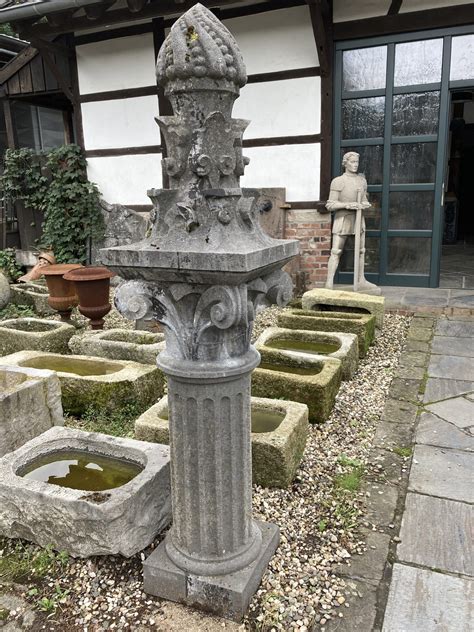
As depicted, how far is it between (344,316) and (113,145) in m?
4.76

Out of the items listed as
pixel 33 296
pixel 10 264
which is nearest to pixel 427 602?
pixel 33 296

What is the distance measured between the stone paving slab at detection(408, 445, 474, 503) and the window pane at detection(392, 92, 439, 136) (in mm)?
4538

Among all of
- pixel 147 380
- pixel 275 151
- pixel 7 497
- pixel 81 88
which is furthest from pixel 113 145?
pixel 7 497

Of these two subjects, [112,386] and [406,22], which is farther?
[406,22]

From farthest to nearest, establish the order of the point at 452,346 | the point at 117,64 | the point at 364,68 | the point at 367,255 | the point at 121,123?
the point at 121,123 → the point at 117,64 → the point at 367,255 → the point at 364,68 → the point at 452,346

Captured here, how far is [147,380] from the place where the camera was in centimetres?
331

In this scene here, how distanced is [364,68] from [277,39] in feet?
3.74

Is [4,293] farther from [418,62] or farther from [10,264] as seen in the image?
[418,62]

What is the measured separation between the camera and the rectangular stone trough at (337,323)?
4293mm

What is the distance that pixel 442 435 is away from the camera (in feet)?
10.1

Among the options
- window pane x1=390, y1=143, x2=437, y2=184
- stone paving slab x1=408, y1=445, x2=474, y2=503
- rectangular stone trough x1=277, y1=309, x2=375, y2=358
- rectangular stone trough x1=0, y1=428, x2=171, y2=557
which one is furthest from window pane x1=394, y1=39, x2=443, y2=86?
rectangular stone trough x1=0, y1=428, x2=171, y2=557

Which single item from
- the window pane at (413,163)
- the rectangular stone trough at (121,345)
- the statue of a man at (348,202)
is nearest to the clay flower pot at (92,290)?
the rectangular stone trough at (121,345)

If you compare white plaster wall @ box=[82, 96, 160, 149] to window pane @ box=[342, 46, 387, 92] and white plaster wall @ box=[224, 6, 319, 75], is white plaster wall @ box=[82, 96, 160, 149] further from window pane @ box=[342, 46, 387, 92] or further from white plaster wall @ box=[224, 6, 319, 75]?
window pane @ box=[342, 46, 387, 92]

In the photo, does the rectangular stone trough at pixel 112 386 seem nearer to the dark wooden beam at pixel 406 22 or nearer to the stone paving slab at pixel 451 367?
the stone paving slab at pixel 451 367
